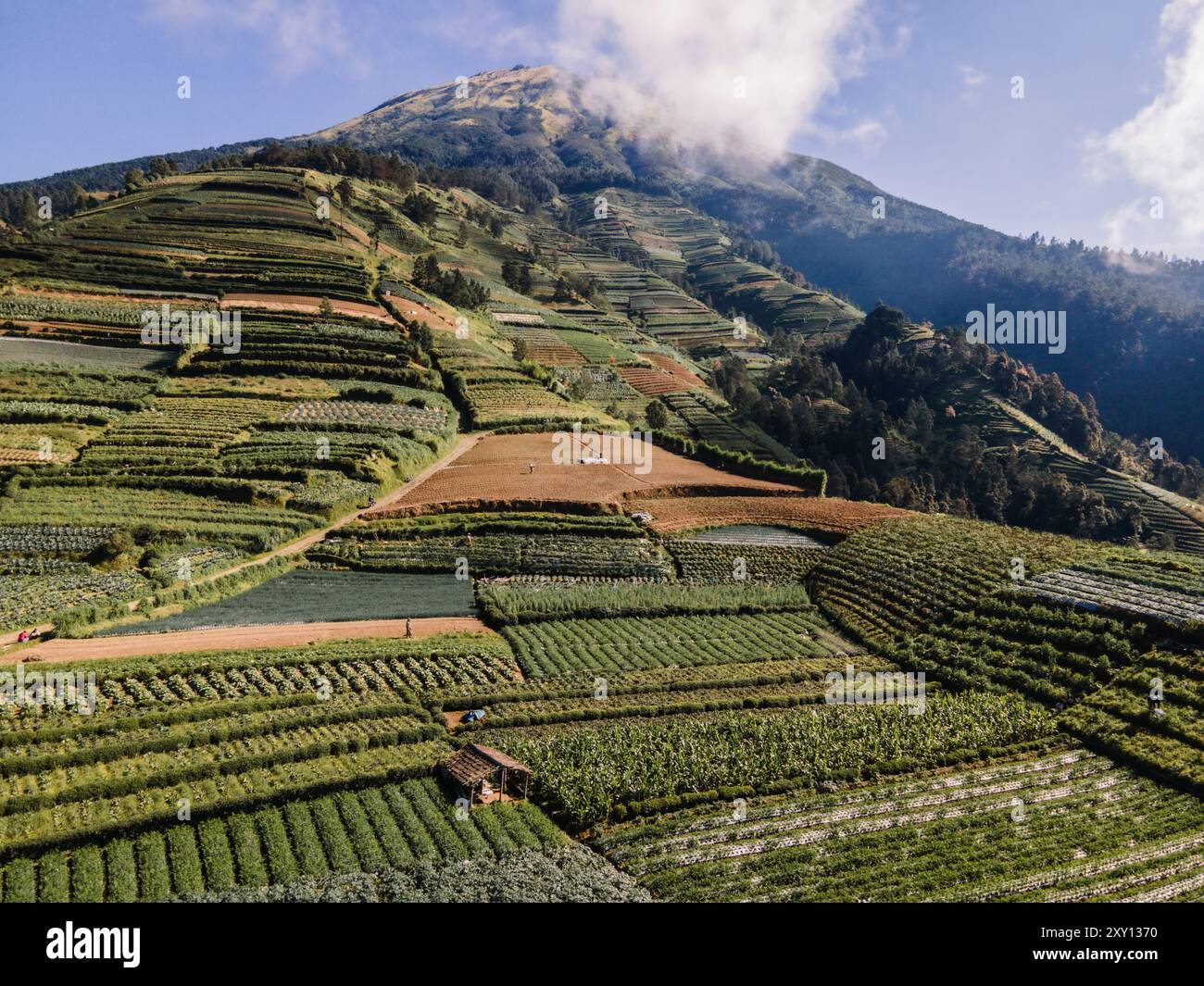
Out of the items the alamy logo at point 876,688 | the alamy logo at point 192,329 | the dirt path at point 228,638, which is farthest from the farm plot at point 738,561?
the alamy logo at point 192,329

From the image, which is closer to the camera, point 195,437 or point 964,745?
point 964,745

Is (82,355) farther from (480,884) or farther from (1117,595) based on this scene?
(1117,595)

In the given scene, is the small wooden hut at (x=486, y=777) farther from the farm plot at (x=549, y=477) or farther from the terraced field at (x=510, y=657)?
the farm plot at (x=549, y=477)

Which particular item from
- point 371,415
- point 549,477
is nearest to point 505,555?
point 549,477

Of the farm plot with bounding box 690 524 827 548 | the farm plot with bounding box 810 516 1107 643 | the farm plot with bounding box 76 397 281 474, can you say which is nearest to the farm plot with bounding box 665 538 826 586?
the farm plot with bounding box 690 524 827 548

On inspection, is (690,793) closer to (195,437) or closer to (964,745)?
(964,745)

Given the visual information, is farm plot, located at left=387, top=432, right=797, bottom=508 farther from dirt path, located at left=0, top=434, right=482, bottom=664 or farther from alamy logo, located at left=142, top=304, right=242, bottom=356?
alamy logo, located at left=142, top=304, right=242, bottom=356

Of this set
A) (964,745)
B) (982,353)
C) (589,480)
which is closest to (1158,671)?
(964,745)
